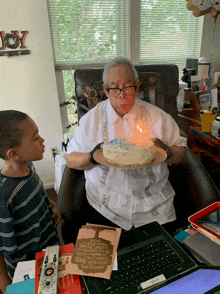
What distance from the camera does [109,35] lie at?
241 centimetres

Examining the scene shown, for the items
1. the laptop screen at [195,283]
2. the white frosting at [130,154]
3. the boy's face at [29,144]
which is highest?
the boy's face at [29,144]

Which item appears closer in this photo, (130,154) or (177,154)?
(130,154)

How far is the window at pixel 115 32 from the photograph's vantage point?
7.33 feet

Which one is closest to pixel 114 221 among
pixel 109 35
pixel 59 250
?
pixel 59 250

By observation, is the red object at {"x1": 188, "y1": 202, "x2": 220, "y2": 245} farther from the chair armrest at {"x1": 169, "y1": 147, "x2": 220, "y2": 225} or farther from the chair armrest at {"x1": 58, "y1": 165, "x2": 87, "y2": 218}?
the chair armrest at {"x1": 58, "y1": 165, "x2": 87, "y2": 218}

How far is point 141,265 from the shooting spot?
0.73m

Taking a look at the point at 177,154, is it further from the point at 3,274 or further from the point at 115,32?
the point at 115,32

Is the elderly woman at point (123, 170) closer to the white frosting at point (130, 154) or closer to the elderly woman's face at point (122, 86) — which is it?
the elderly woman's face at point (122, 86)

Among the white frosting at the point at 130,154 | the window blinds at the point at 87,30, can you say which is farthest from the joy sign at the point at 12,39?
the white frosting at the point at 130,154

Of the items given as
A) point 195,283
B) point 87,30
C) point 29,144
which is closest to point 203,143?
point 195,283

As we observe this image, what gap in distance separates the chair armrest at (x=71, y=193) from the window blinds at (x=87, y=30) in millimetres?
1452

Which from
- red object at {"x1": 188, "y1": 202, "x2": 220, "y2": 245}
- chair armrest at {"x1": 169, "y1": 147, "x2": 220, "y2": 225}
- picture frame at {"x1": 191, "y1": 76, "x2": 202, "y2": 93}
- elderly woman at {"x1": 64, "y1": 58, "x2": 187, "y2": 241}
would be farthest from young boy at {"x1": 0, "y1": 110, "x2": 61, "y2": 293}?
picture frame at {"x1": 191, "y1": 76, "x2": 202, "y2": 93}

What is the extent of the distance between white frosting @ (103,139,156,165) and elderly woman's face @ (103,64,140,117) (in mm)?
349

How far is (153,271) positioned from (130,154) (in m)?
0.47
